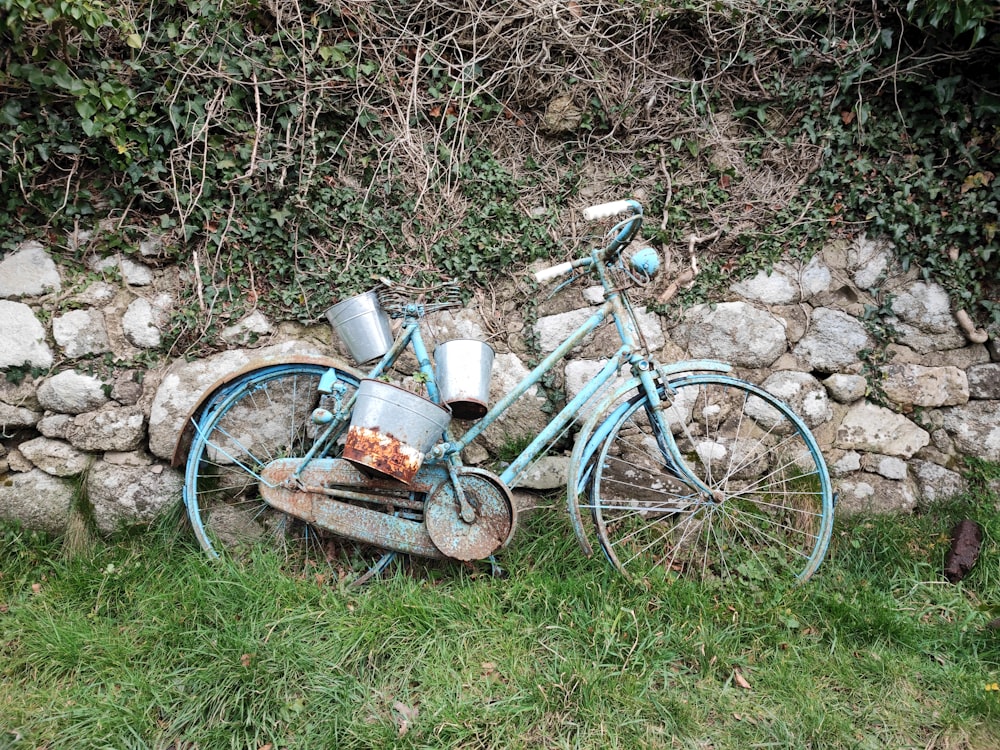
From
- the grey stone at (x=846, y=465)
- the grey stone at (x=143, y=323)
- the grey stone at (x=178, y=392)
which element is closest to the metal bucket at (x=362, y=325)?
the grey stone at (x=178, y=392)

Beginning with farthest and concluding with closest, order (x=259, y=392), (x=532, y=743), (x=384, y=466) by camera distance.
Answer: (x=259, y=392) → (x=384, y=466) → (x=532, y=743)

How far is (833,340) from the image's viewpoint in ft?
11.0

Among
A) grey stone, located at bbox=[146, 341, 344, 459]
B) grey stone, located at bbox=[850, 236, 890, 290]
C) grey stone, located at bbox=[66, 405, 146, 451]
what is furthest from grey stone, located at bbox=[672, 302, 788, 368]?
grey stone, located at bbox=[66, 405, 146, 451]

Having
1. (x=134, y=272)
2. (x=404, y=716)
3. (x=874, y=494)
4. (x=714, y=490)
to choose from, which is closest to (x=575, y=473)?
(x=714, y=490)

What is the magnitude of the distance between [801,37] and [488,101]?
1.57m

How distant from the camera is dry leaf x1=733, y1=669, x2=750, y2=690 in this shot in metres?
2.42

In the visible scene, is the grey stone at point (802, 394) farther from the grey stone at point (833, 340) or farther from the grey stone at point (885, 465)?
the grey stone at point (885, 465)

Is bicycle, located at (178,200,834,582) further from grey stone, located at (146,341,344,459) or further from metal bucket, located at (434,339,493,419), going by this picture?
grey stone, located at (146,341,344,459)

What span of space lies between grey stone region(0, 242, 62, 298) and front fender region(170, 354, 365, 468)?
962 mm

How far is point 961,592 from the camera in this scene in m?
2.88

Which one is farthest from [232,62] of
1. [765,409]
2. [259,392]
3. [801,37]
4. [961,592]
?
[961,592]

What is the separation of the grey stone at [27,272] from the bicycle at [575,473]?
39.9 inches

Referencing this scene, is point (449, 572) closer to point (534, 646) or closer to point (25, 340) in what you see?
point (534, 646)

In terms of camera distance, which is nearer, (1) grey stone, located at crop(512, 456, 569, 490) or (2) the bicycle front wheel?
(2) the bicycle front wheel
